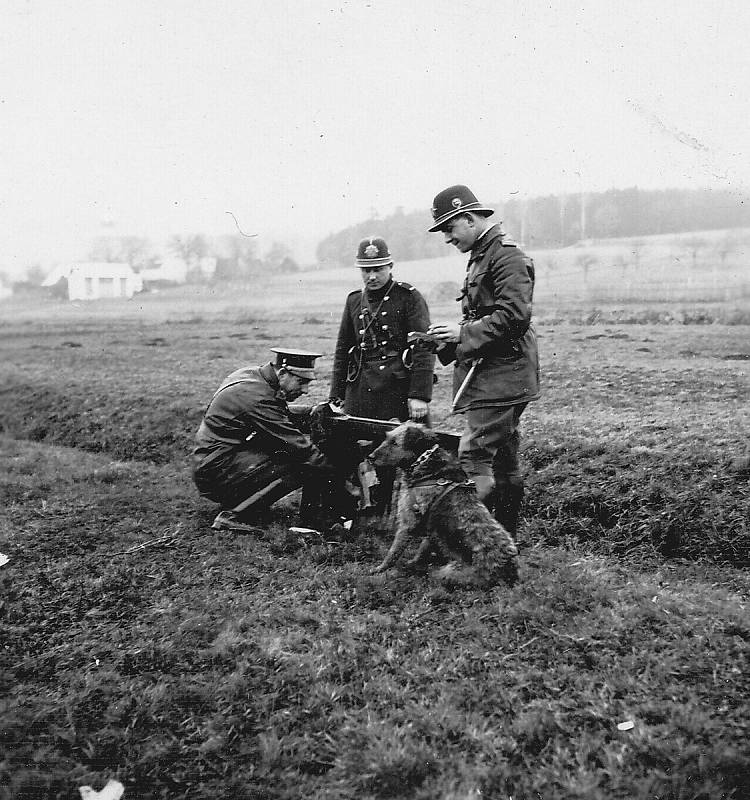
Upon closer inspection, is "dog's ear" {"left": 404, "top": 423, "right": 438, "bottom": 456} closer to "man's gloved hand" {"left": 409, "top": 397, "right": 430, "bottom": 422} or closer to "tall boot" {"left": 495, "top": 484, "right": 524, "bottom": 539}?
"tall boot" {"left": 495, "top": 484, "right": 524, "bottom": 539}

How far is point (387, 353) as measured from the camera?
672 centimetres

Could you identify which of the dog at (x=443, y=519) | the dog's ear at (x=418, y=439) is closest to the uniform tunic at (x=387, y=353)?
the dog's ear at (x=418, y=439)

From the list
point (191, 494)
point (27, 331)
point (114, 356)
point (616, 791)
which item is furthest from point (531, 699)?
point (27, 331)

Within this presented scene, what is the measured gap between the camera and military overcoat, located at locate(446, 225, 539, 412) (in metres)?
4.89

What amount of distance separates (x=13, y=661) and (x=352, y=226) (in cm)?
1241

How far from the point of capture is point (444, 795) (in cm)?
307

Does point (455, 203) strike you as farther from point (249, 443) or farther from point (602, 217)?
point (602, 217)

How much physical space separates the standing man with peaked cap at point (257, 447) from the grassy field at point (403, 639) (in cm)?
40

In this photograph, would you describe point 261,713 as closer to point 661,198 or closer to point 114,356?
point 661,198

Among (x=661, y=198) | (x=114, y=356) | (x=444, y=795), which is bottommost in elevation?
(x=444, y=795)

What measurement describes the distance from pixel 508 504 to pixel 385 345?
6.80ft

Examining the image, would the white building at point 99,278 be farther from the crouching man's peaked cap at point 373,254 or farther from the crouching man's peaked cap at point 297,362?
the crouching man's peaked cap at point 373,254

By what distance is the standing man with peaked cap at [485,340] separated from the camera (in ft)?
16.2

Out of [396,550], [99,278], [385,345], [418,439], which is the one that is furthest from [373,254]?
[99,278]
